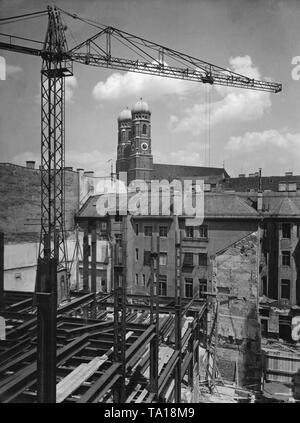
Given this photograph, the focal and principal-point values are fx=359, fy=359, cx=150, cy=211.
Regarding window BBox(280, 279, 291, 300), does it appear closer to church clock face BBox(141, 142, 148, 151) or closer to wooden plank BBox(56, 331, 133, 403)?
wooden plank BBox(56, 331, 133, 403)

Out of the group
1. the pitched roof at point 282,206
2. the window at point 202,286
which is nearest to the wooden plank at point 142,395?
the window at point 202,286

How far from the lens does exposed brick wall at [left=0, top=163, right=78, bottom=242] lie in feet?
80.2

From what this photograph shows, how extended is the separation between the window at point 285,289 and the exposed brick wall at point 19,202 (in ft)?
58.7

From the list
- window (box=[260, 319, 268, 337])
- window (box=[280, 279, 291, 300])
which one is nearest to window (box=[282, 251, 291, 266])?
window (box=[280, 279, 291, 300])

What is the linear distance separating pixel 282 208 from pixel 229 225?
4075 mm

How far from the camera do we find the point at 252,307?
77.4ft

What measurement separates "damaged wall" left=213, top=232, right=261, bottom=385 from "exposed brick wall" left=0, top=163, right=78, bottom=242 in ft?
44.7

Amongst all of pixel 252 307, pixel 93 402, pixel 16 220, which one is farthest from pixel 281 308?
pixel 93 402

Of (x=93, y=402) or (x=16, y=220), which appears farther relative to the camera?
(x=16, y=220)

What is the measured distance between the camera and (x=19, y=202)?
25391mm

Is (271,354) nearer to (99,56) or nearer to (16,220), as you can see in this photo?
(16,220)

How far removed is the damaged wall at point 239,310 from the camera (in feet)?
75.8
